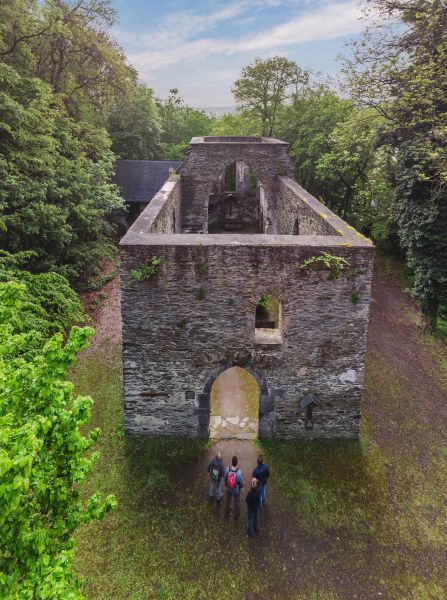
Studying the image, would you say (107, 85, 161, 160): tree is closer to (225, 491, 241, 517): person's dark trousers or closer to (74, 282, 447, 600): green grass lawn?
(74, 282, 447, 600): green grass lawn

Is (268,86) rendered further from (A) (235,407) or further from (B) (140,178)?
(A) (235,407)

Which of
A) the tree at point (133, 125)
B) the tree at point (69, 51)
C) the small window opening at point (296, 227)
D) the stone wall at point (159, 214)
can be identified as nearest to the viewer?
the stone wall at point (159, 214)

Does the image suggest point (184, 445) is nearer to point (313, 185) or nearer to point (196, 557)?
point (196, 557)

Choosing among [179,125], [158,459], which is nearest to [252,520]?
[158,459]

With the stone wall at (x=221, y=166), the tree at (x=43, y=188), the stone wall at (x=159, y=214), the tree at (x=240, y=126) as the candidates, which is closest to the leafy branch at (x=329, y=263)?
the stone wall at (x=159, y=214)

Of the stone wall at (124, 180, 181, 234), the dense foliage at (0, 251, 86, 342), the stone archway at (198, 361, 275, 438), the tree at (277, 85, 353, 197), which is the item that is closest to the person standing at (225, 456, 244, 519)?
the stone archway at (198, 361, 275, 438)

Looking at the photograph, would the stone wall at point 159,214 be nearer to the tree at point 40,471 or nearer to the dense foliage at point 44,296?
the dense foliage at point 44,296

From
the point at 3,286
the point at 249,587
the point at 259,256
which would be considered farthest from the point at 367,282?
the point at 3,286
